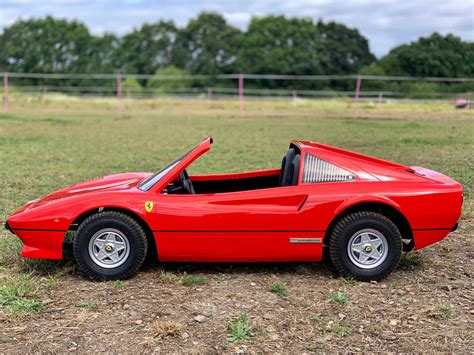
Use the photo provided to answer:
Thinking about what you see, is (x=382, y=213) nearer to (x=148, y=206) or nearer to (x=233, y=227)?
(x=233, y=227)

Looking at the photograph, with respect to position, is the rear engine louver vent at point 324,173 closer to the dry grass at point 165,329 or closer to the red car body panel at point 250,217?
the red car body panel at point 250,217

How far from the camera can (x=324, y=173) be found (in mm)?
4070

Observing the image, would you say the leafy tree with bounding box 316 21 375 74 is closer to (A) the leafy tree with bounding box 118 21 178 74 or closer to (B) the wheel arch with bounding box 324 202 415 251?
(A) the leafy tree with bounding box 118 21 178 74

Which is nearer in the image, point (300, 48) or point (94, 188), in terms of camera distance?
point (94, 188)

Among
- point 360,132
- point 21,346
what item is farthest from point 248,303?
point 360,132

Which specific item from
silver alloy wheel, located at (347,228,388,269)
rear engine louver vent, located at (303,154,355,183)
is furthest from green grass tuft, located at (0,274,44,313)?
silver alloy wheel, located at (347,228,388,269)

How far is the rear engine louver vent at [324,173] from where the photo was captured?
13.3ft

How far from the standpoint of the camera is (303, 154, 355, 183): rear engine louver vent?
405 cm

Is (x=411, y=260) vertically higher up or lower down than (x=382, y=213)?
lower down

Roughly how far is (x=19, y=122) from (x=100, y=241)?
1581cm

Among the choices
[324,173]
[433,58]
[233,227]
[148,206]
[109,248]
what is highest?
[433,58]

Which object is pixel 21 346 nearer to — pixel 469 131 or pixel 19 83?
pixel 469 131

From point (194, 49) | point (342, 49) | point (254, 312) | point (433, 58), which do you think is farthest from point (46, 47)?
point (254, 312)

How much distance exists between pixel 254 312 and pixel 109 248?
1.27 meters
